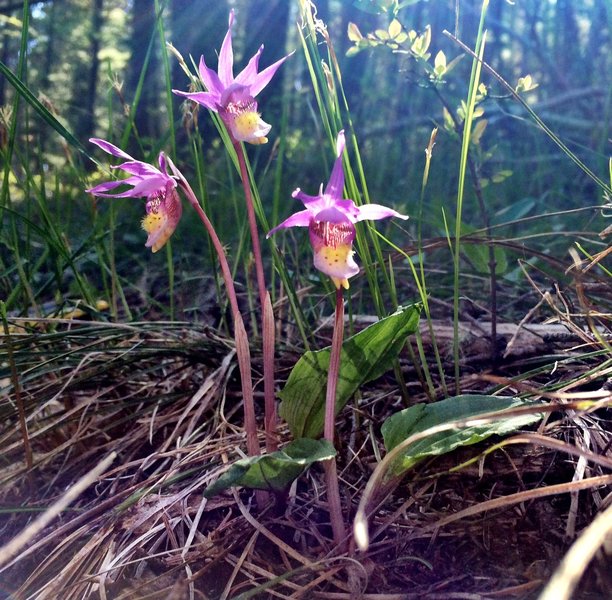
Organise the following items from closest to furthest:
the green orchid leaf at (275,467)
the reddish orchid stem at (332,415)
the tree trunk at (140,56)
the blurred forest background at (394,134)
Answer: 1. the green orchid leaf at (275,467)
2. the reddish orchid stem at (332,415)
3. the blurred forest background at (394,134)
4. the tree trunk at (140,56)

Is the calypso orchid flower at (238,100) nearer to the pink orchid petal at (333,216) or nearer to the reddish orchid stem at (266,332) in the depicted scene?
the reddish orchid stem at (266,332)

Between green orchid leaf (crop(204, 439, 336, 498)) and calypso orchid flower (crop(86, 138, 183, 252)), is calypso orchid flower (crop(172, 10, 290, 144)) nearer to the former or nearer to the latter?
calypso orchid flower (crop(86, 138, 183, 252))

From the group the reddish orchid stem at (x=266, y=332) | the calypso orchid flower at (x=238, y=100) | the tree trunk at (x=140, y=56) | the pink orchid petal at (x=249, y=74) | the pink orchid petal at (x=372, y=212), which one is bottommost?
the reddish orchid stem at (x=266, y=332)

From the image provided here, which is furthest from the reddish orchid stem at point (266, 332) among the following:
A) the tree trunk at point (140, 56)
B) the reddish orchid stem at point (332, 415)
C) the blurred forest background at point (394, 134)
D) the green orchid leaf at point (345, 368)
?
the tree trunk at point (140, 56)

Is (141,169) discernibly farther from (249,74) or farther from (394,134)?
(394,134)

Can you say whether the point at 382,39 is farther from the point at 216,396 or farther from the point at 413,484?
the point at 413,484

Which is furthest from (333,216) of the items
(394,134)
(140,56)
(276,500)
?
(140,56)

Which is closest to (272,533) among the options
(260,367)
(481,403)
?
(481,403)

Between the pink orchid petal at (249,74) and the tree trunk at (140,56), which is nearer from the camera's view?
the pink orchid petal at (249,74)
